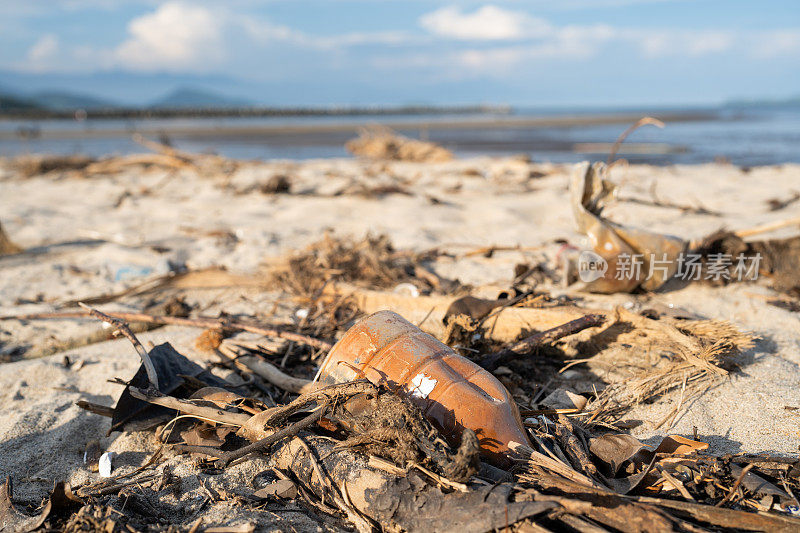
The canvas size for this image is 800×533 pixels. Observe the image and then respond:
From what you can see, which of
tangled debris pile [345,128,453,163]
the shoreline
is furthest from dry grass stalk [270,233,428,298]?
the shoreline

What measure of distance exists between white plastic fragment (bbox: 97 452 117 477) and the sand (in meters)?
0.07

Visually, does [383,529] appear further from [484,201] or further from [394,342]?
[484,201]

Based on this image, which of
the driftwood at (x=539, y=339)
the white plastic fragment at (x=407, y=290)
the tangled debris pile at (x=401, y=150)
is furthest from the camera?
the tangled debris pile at (x=401, y=150)

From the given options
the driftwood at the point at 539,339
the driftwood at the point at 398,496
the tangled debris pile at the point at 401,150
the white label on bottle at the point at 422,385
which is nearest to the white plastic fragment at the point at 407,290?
the driftwood at the point at 539,339

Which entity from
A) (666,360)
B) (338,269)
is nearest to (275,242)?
(338,269)

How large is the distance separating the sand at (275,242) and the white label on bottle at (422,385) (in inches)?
21.3

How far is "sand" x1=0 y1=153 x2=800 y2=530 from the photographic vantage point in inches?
87.0

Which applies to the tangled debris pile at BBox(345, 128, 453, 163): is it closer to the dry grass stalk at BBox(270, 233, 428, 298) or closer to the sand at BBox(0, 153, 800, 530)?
the sand at BBox(0, 153, 800, 530)

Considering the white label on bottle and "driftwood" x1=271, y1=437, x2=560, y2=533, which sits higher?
the white label on bottle

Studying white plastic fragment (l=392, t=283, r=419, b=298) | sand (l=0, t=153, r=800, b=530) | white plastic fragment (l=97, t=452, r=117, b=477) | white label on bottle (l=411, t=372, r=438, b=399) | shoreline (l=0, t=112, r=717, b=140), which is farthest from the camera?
shoreline (l=0, t=112, r=717, b=140)

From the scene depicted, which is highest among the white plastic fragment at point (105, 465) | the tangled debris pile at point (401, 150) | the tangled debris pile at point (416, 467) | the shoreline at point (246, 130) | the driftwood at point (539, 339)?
the shoreline at point (246, 130)

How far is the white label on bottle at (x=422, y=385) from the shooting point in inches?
70.3

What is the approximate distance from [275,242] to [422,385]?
138 inches

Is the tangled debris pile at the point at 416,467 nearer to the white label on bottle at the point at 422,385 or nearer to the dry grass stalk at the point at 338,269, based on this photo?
the white label on bottle at the point at 422,385
